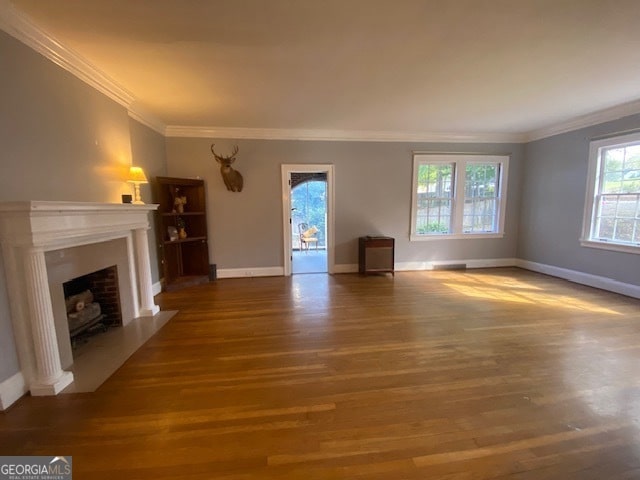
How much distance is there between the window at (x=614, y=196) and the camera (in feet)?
12.5

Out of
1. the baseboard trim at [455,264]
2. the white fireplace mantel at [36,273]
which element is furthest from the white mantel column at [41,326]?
the baseboard trim at [455,264]

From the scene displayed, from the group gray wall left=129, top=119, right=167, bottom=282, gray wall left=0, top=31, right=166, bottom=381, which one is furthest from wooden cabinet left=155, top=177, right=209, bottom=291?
gray wall left=0, top=31, right=166, bottom=381

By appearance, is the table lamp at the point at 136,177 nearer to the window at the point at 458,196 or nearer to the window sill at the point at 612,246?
the window at the point at 458,196

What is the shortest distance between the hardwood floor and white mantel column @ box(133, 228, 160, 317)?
393mm

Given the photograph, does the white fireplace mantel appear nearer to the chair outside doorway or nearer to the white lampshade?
the white lampshade

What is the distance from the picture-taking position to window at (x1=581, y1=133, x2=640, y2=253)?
150 inches

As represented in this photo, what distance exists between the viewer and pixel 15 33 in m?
1.90

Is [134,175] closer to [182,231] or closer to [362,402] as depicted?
[182,231]

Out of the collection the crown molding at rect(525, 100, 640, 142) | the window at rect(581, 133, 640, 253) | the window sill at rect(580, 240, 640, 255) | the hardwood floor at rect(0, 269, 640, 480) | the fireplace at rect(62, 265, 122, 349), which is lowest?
the hardwood floor at rect(0, 269, 640, 480)

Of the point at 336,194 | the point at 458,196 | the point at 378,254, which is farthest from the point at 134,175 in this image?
the point at 458,196

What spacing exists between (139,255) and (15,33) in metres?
2.08

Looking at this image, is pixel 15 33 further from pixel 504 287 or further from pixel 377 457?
pixel 504 287

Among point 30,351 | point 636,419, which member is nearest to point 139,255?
point 30,351

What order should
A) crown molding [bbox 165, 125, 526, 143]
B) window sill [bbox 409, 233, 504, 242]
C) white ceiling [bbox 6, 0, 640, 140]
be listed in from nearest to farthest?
white ceiling [bbox 6, 0, 640, 140] < crown molding [bbox 165, 125, 526, 143] < window sill [bbox 409, 233, 504, 242]
